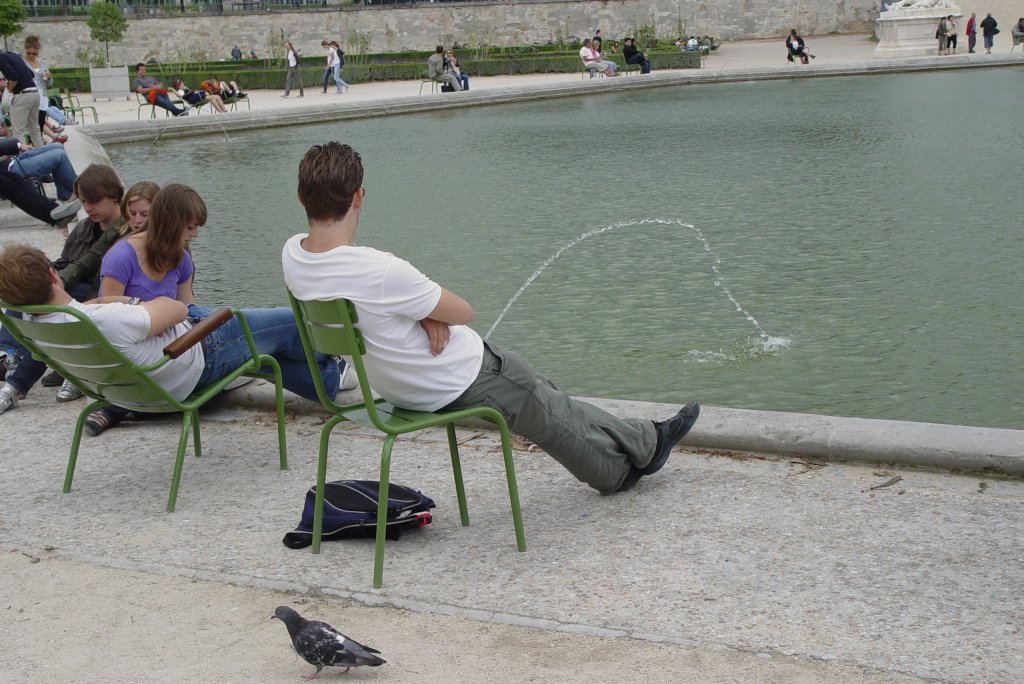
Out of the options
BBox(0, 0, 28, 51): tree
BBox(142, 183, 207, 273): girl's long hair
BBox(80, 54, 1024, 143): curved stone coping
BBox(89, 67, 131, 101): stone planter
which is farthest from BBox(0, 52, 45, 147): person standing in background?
BBox(0, 0, 28, 51): tree

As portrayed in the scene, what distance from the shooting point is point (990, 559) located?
3.76m

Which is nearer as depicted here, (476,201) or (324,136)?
(476,201)

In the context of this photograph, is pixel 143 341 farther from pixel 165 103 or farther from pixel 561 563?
pixel 165 103

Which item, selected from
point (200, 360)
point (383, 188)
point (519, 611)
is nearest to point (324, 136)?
point (383, 188)

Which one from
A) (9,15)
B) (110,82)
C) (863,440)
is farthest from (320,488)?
(9,15)

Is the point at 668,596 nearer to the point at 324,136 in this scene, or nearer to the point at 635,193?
the point at 635,193

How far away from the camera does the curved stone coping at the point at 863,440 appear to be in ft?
14.4

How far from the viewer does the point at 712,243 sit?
1025 centimetres

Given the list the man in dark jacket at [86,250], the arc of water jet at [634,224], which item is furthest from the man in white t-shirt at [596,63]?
the man in dark jacket at [86,250]

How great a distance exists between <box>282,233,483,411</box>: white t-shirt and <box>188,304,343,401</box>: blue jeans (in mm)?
1151

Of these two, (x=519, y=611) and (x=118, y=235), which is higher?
(x=118, y=235)

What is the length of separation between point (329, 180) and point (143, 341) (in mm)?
1251

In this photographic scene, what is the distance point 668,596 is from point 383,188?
Answer: 11.4 metres

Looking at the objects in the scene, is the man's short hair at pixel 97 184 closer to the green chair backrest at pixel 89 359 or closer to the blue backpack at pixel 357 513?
A: the green chair backrest at pixel 89 359
